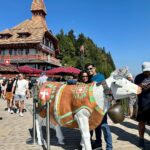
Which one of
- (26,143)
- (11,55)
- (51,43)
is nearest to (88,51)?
(51,43)

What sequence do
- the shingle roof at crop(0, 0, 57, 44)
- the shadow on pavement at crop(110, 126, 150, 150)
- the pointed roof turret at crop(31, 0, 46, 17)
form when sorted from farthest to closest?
the pointed roof turret at crop(31, 0, 46, 17) < the shingle roof at crop(0, 0, 57, 44) < the shadow on pavement at crop(110, 126, 150, 150)

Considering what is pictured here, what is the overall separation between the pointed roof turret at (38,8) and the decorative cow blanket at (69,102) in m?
59.9

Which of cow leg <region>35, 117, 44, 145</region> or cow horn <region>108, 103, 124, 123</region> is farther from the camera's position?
cow leg <region>35, 117, 44, 145</region>

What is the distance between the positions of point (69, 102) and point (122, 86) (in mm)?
1211

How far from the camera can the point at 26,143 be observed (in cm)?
734

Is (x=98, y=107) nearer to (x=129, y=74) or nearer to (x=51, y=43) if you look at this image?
(x=129, y=74)

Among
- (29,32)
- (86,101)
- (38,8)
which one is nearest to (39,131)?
(86,101)

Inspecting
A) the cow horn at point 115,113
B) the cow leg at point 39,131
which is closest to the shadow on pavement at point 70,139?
the cow leg at point 39,131

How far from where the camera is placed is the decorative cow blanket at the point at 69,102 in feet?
18.4

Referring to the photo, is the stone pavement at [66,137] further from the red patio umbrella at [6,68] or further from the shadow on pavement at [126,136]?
the red patio umbrella at [6,68]

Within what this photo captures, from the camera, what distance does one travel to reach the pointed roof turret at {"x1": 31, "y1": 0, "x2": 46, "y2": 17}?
64.9 metres

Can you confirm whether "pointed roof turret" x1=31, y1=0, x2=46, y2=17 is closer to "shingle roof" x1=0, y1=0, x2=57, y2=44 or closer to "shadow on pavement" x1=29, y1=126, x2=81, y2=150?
"shingle roof" x1=0, y1=0, x2=57, y2=44

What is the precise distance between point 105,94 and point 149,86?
3.55 ft

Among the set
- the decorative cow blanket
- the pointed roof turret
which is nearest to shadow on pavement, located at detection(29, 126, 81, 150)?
the decorative cow blanket
